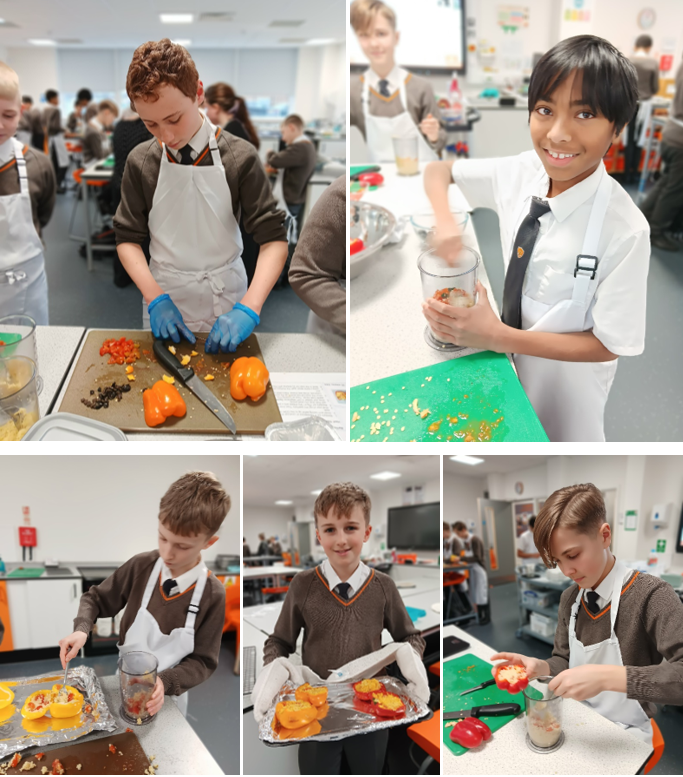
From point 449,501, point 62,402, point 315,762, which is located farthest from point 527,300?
point 315,762

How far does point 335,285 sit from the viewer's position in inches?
52.2

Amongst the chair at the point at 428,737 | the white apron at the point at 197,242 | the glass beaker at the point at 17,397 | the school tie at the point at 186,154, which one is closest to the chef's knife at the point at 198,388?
the white apron at the point at 197,242

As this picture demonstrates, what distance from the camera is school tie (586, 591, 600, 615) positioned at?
1.33m

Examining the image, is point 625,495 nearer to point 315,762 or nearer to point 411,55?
point 315,762

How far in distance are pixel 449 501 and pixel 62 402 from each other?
2.92 ft

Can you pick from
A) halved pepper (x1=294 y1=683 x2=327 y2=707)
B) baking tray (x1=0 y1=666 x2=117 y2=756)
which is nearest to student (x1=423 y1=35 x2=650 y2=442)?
halved pepper (x1=294 y1=683 x2=327 y2=707)

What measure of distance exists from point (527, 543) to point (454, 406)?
44cm

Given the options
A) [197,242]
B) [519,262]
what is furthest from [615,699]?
[197,242]

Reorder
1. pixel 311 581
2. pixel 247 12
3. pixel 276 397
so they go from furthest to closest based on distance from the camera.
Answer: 1. pixel 311 581
2. pixel 276 397
3. pixel 247 12

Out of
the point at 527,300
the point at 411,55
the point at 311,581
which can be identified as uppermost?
the point at 411,55

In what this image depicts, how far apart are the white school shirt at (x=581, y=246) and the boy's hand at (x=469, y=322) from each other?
0.24 feet

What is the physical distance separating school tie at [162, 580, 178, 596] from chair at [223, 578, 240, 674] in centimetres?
12

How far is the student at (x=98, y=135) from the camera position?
6.82ft

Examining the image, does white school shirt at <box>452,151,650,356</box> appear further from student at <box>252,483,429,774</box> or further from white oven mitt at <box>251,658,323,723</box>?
white oven mitt at <box>251,658,323,723</box>
